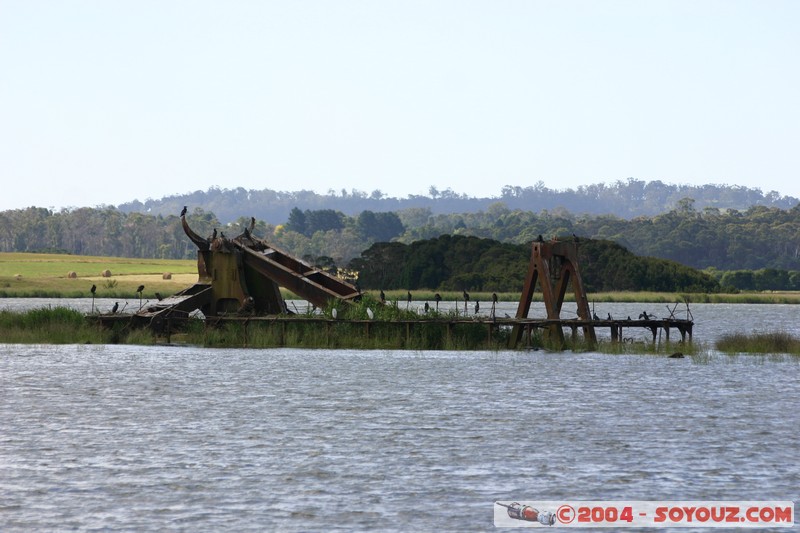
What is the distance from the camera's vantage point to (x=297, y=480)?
2319cm

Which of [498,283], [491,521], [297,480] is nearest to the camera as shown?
[491,521]

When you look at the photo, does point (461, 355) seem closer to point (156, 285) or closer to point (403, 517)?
point (403, 517)

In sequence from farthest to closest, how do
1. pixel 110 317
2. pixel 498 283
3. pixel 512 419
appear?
pixel 498 283 < pixel 110 317 < pixel 512 419

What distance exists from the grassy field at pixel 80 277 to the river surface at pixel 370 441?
81857mm

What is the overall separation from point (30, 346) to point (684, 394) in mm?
34935

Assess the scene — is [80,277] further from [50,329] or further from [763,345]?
[763,345]

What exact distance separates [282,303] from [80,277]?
4270 inches

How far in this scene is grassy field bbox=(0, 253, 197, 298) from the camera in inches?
5094

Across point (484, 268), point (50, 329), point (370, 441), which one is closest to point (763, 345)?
point (50, 329)

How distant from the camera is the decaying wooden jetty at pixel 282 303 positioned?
161 feet

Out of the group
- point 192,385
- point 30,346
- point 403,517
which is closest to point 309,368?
point 192,385

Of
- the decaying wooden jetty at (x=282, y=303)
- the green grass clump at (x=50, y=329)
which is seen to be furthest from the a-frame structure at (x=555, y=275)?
the green grass clump at (x=50, y=329)

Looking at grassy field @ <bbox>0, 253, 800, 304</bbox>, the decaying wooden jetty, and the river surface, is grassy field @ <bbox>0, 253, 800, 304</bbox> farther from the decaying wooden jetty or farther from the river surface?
the river surface

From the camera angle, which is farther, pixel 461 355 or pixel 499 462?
pixel 461 355
